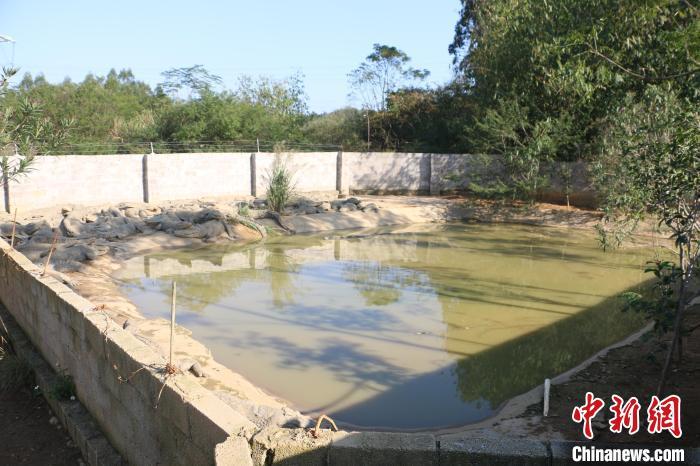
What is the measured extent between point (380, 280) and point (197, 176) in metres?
9.60

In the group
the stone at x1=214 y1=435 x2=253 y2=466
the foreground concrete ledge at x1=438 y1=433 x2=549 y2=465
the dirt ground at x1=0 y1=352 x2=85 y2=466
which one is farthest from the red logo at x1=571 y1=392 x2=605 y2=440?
the dirt ground at x1=0 y1=352 x2=85 y2=466

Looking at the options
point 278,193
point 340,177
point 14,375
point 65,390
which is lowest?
point 14,375

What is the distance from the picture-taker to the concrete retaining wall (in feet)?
51.4

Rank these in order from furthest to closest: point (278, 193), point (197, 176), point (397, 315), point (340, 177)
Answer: point (340, 177)
point (197, 176)
point (278, 193)
point (397, 315)

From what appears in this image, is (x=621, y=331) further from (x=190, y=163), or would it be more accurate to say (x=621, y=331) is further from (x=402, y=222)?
(x=190, y=163)

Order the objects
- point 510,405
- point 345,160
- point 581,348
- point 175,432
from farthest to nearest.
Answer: point 345,160
point 581,348
point 510,405
point 175,432

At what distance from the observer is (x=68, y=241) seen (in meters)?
11.6

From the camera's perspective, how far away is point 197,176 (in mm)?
18094

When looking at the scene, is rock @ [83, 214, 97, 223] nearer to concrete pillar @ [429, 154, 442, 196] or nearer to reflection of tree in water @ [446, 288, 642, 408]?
reflection of tree in water @ [446, 288, 642, 408]

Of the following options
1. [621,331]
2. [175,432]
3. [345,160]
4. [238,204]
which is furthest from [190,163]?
[175,432]

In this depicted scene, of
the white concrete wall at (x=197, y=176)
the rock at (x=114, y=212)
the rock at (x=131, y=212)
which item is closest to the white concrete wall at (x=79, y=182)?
the white concrete wall at (x=197, y=176)

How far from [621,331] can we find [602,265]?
443cm

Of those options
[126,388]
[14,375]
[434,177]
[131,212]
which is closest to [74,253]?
[131,212]

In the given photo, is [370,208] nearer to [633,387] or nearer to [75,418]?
[633,387]
